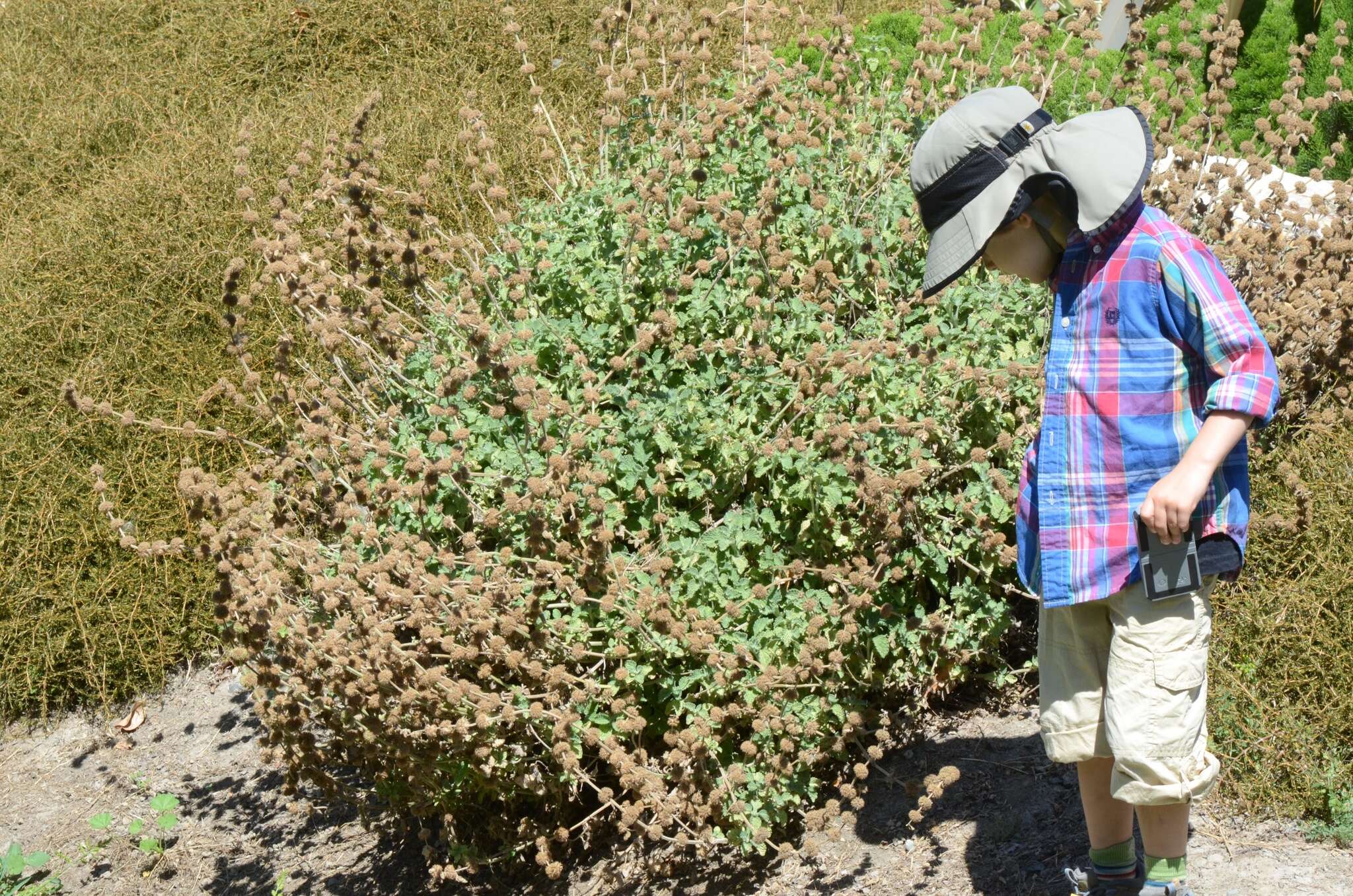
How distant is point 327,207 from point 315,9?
234cm

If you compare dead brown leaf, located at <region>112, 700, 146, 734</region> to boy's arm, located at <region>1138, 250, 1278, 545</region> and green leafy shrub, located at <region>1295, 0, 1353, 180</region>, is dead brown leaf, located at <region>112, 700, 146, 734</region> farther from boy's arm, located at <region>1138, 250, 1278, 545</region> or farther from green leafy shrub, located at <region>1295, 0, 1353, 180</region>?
green leafy shrub, located at <region>1295, 0, 1353, 180</region>

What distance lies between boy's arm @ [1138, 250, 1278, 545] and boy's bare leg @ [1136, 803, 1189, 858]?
58cm

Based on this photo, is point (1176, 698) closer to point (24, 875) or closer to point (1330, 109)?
point (24, 875)

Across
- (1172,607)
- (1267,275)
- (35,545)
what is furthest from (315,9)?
(1172,607)

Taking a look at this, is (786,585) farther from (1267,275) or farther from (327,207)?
(327,207)

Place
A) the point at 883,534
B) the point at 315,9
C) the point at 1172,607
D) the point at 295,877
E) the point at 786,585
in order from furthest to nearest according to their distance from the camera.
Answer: the point at 315,9, the point at 295,877, the point at 786,585, the point at 883,534, the point at 1172,607

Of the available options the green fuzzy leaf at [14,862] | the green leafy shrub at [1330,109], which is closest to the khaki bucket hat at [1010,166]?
the green fuzzy leaf at [14,862]

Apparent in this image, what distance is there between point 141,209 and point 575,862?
12.6 feet

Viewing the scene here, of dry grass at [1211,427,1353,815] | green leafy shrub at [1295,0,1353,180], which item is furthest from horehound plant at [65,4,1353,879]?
green leafy shrub at [1295,0,1353,180]

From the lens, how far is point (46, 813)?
411 centimetres

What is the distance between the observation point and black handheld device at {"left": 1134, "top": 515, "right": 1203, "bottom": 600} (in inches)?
82.9

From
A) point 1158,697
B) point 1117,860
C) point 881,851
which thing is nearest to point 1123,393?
point 1158,697

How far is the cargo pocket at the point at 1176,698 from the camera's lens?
220cm

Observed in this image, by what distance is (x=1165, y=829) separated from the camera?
7.59ft
